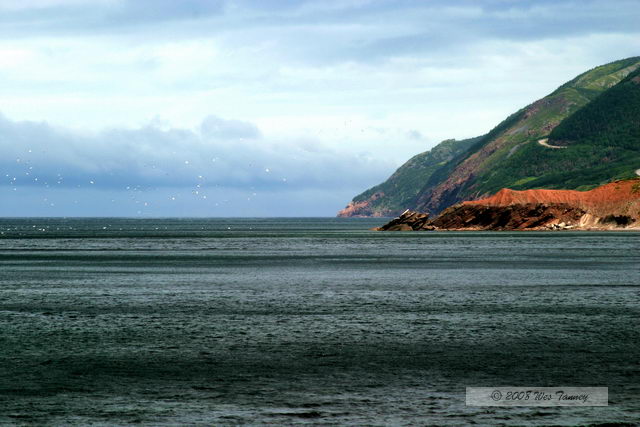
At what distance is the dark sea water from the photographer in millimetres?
19630

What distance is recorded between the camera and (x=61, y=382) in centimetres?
2323

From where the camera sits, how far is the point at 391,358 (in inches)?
1067

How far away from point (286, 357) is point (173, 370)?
4.23 meters

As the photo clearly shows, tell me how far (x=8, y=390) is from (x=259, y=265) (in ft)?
201

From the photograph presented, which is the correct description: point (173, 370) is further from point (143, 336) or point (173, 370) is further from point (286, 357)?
point (143, 336)

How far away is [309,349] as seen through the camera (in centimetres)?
2914

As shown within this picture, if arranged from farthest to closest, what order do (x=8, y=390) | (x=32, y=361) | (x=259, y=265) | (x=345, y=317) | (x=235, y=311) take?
1. (x=259, y=265)
2. (x=235, y=311)
3. (x=345, y=317)
4. (x=32, y=361)
5. (x=8, y=390)

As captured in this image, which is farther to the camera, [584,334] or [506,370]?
[584,334]

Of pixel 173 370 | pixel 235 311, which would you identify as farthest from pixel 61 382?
pixel 235 311

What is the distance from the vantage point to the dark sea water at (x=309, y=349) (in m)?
19.6

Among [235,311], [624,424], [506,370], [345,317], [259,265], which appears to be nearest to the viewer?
[624,424]

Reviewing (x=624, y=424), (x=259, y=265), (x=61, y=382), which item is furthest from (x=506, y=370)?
(x=259, y=265)

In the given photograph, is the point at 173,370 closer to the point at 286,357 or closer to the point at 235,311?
the point at 286,357

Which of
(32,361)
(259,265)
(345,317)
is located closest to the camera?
(32,361)
